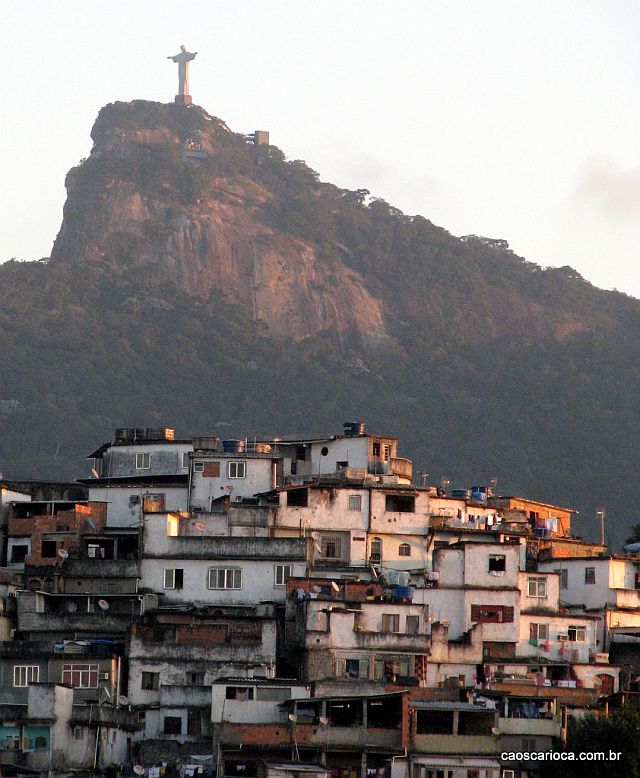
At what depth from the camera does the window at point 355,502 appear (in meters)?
82.0

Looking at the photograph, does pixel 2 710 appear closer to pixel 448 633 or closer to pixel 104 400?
pixel 448 633

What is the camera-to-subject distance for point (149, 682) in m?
69.6

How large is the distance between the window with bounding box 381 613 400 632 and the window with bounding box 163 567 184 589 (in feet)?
29.2

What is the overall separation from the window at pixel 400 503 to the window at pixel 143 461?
15249mm

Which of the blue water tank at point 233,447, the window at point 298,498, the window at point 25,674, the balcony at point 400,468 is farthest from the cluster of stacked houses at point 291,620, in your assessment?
the blue water tank at point 233,447

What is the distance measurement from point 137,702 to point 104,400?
121285 mm

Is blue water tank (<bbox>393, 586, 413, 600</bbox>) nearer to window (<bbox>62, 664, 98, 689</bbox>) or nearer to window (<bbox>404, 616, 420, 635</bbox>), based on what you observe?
window (<bbox>404, 616, 420, 635</bbox>)

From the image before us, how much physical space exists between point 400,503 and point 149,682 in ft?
57.6

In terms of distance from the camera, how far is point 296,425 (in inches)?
7121

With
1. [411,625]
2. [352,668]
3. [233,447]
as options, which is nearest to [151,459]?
[233,447]

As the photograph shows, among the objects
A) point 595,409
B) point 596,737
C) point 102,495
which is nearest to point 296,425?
point 595,409

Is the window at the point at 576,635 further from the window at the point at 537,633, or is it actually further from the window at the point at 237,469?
the window at the point at 237,469

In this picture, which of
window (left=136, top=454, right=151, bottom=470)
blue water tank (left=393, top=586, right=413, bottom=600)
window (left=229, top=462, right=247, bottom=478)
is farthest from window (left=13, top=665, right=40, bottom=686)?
window (left=136, top=454, right=151, bottom=470)

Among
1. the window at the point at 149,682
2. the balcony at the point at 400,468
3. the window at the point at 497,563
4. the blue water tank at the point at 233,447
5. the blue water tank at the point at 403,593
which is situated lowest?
the window at the point at 149,682
